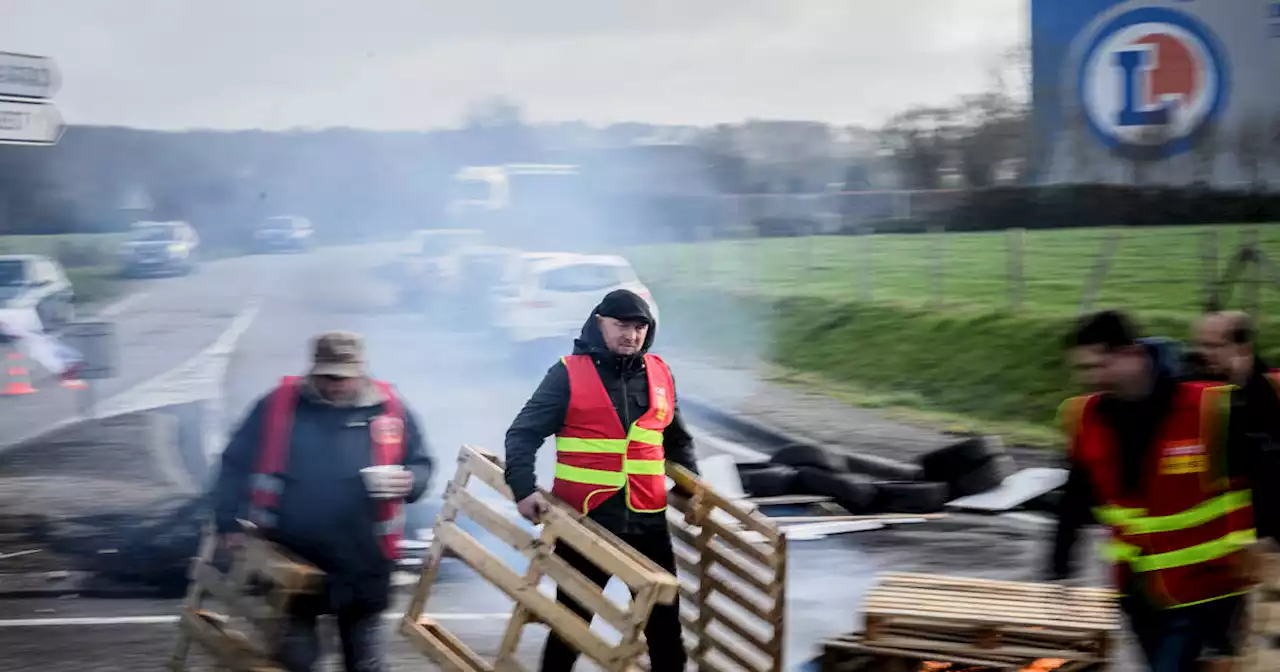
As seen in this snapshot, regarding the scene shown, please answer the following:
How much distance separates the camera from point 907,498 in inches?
392

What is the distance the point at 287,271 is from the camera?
9.30m

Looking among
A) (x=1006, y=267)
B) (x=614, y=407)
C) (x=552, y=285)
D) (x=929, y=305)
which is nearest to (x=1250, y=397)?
(x=614, y=407)

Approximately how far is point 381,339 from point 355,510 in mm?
5197

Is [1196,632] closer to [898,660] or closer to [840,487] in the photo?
[898,660]

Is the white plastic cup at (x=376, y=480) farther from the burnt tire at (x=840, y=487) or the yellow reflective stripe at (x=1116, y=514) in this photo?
the burnt tire at (x=840, y=487)

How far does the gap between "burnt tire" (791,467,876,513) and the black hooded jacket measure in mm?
4897

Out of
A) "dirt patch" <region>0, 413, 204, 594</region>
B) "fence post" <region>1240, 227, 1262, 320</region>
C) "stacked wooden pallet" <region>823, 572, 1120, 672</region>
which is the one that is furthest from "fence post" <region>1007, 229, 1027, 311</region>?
"stacked wooden pallet" <region>823, 572, 1120, 672</region>

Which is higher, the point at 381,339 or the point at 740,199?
the point at 740,199

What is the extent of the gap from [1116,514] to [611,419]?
162 centimetres

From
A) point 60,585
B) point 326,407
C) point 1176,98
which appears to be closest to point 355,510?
point 326,407

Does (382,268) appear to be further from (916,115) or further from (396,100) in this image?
(916,115)

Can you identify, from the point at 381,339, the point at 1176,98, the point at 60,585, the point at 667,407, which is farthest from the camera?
the point at 1176,98

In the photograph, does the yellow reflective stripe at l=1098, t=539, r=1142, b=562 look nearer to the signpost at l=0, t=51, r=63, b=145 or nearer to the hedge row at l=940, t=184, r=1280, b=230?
the signpost at l=0, t=51, r=63, b=145

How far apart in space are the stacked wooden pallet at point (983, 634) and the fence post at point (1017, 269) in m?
6.24
